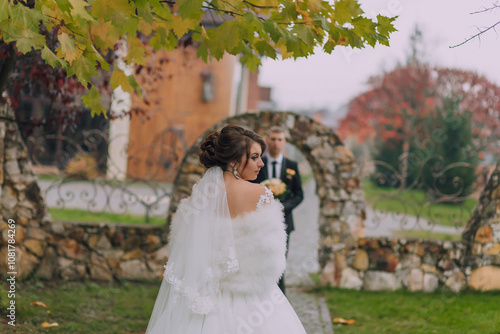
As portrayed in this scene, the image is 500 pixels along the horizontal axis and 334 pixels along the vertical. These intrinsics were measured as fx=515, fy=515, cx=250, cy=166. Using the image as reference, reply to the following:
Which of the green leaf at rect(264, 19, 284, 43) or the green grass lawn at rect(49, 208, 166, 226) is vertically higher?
the green leaf at rect(264, 19, 284, 43)

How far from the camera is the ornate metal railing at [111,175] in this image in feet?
25.7

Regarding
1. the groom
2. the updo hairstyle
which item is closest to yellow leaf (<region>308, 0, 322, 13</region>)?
the updo hairstyle

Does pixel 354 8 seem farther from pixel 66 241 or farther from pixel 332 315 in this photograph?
pixel 66 241

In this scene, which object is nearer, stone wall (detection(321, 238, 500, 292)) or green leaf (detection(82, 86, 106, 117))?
green leaf (detection(82, 86, 106, 117))

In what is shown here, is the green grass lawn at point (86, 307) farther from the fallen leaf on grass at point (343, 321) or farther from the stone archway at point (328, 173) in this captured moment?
the fallen leaf on grass at point (343, 321)

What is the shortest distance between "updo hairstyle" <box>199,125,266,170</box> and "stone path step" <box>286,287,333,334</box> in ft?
8.43

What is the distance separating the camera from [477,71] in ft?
61.5

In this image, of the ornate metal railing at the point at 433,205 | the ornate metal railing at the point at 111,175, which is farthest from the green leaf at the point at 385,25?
the ornate metal railing at the point at 433,205

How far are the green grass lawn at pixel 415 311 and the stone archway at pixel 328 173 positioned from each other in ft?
2.15

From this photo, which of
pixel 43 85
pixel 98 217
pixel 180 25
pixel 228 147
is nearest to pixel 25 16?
pixel 228 147

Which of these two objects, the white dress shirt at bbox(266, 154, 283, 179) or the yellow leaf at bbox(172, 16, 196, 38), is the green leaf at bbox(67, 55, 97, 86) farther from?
the white dress shirt at bbox(266, 154, 283, 179)

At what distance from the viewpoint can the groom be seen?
5.36 meters

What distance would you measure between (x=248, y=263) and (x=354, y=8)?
6.09ft

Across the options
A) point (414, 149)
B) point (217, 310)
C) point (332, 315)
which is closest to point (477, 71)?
point (414, 149)
